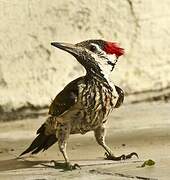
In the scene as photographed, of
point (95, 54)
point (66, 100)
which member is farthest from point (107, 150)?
point (95, 54)

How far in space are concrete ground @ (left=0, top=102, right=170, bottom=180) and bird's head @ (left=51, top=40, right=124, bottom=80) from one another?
0.82 meters

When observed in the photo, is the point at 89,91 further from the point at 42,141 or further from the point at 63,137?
the point at 42,141

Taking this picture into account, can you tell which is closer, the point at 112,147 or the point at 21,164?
the point at 21,164

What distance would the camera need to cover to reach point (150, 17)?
9.75 metres

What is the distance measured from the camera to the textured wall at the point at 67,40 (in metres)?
9.02

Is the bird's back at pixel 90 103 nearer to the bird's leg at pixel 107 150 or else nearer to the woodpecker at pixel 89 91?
the woodpecker at pixel 89 91

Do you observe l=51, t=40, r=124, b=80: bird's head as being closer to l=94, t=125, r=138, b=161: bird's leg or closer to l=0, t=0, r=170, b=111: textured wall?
l=94, t=125, r=138, b=161: bird's leg

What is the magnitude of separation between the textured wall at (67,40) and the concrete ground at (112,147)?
15.0 inches

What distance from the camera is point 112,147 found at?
711 cm

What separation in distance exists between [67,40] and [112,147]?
254cm

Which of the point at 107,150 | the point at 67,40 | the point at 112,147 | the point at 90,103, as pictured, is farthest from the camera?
the point at 67,40

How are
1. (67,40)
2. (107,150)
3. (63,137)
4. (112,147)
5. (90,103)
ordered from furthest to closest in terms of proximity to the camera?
(67,40)
(112,147)
(107,150)
(63,137)
(90,103)

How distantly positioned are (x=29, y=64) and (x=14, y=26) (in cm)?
50

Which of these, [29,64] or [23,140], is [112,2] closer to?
[29,64]
